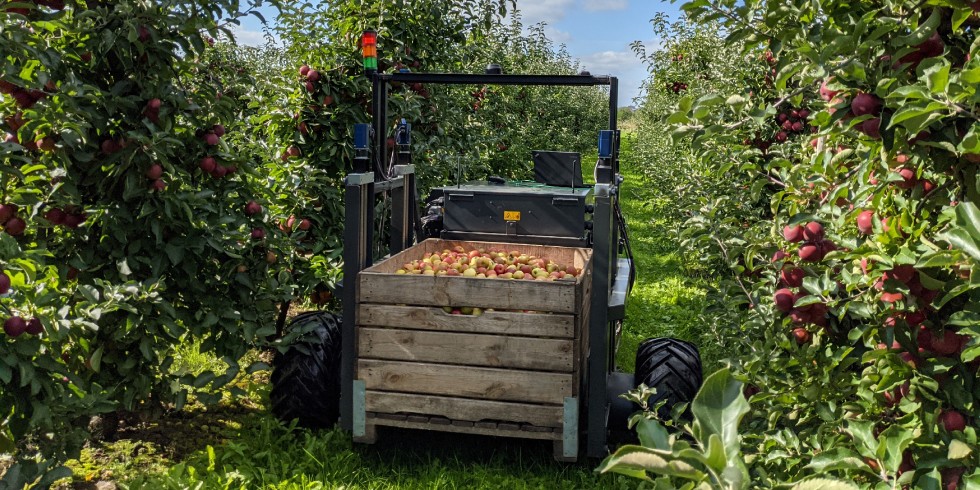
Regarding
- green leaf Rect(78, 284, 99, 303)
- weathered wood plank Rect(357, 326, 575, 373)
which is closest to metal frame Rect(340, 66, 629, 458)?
weathered wood plank Rect(357, 326, 575, 373)

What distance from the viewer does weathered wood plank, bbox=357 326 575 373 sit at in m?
3.35

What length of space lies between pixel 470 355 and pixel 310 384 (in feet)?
3.55

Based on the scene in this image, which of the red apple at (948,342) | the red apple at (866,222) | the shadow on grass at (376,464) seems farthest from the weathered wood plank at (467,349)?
the red apple at (948,342)

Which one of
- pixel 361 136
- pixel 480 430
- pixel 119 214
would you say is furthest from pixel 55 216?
pixel 480 430

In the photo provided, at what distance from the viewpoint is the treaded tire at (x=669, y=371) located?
3.71m

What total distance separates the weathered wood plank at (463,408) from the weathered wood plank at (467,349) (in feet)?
0.53

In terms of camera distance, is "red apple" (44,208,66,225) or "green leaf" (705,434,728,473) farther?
"red apple" (44,208,66,225)

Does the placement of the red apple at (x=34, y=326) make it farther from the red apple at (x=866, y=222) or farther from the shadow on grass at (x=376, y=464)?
the red apple at (x=866, y=222)

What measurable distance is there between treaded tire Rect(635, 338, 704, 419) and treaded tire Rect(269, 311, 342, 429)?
1.57m

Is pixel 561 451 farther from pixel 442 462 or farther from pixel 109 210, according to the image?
pixel 109 210

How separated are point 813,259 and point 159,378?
10.1ft

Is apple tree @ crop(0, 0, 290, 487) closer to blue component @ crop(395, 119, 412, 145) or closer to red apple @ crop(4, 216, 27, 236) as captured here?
red apple @ crop(4, 216, 27, 236)

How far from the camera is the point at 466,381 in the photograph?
3.43 m

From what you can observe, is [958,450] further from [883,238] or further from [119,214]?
[119,214]
